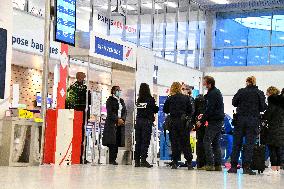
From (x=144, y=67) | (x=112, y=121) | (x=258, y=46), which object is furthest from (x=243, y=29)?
(x=112, y=121)

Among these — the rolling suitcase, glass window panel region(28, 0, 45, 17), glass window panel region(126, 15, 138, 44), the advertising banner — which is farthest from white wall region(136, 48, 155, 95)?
glass window panel region(126, 15, 138, 44)

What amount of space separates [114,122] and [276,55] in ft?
41.1

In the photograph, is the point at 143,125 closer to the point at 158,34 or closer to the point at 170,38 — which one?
the point at 158,34

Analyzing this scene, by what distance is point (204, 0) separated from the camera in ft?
70.3

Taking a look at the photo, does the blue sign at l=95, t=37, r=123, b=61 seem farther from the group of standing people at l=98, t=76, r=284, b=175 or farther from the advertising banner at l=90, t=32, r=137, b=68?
the group of standing people at l=98, t=76, r=284, b=175

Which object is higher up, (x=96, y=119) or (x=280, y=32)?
(x=280, y=32)

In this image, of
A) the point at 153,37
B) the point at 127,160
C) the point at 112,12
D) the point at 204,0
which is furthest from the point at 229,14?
the point at 127,160

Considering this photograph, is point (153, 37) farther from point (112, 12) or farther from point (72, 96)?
point (72, 96)

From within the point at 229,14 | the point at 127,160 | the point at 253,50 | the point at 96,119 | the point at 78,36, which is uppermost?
the point at 229,14

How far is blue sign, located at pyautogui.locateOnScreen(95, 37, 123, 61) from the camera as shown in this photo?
9.76 m

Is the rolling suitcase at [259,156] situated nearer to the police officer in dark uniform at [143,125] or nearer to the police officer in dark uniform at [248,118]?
the police officer in dark uniform at [248,118]

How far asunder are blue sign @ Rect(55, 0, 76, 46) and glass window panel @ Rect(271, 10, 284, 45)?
539 inches

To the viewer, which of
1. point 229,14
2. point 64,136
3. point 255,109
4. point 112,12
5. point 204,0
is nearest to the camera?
point 255,109

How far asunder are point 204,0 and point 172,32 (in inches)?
66.3
